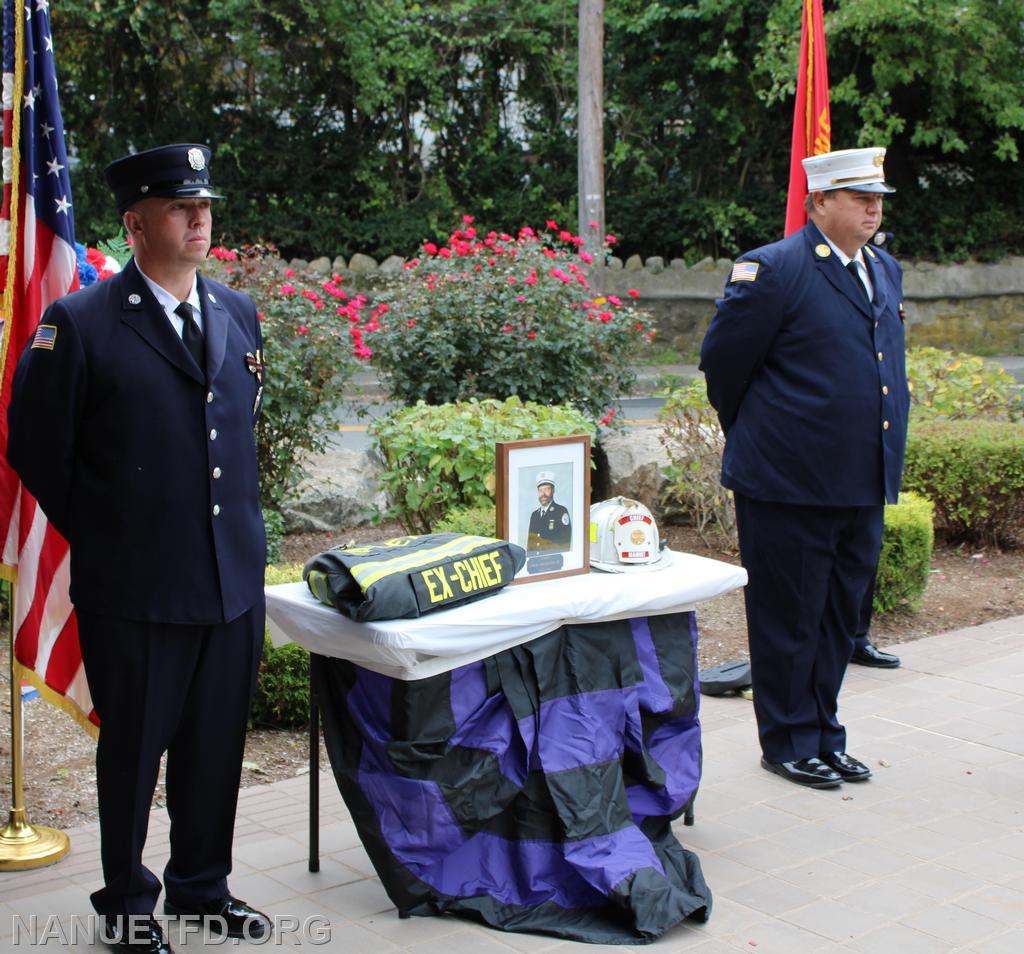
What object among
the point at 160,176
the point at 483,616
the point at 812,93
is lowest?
the point at 483,616

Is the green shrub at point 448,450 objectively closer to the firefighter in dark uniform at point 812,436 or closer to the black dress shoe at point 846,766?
the firefighter in dark uniform at point 812,436

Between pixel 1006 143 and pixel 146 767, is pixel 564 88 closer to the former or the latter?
pixel 1006 143

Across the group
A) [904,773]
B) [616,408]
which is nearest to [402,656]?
[904,773]

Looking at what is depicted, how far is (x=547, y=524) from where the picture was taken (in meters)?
3.65

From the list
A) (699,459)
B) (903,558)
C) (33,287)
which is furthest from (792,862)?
(699,459)

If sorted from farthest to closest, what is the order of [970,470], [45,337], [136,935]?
[970,470], [136,935], [45,337]

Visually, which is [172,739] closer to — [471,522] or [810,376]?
[810,376]

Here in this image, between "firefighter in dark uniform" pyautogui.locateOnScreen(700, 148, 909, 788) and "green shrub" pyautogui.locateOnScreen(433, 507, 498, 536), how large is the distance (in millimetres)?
1525

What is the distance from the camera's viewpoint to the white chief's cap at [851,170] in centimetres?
415

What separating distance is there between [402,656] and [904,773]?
2.19m

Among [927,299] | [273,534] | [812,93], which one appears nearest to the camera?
[812,93]

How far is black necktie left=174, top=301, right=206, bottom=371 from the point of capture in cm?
312

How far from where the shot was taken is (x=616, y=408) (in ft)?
29.2

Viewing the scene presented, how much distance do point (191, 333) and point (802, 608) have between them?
229 cm
